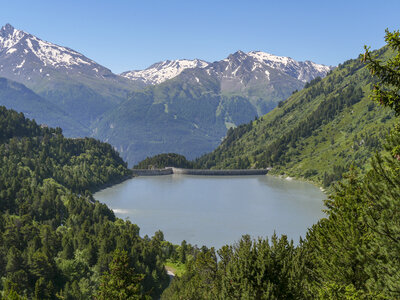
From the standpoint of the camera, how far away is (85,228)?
329ft

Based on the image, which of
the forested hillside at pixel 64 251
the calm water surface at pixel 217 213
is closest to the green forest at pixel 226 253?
the forested hillside at pixel 64 251

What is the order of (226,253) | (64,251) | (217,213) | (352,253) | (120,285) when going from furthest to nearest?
(217,213) < (64,251) < (226,253) < (120,285) < (352,253)

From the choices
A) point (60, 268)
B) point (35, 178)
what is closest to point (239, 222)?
point (60, 268)

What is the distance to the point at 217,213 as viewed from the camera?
150250 mm

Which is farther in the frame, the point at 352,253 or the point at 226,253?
the point at 226,253

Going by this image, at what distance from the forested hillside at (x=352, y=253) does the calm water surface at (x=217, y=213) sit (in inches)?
2858

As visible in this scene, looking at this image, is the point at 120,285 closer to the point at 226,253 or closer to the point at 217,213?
the point at 226,253

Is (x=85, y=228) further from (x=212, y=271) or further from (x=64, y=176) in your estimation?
(x=64, y=176)

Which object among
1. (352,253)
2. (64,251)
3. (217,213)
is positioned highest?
(352,253)

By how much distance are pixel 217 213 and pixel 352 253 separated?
396 feet

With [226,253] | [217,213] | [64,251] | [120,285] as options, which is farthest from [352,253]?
[217,213]

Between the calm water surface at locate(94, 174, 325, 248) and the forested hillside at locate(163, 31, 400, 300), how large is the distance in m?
72.6

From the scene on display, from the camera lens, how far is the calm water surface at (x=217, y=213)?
119 m

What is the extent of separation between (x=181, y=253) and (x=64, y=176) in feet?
343
